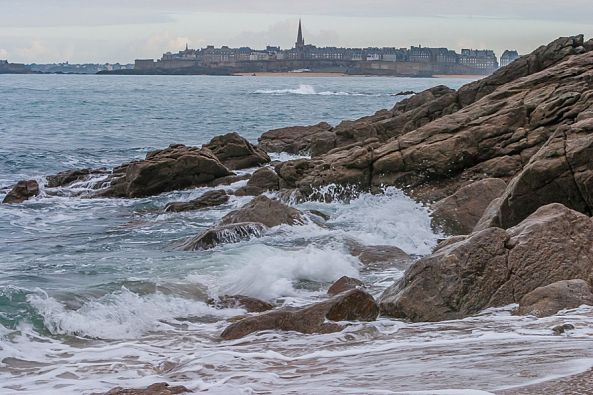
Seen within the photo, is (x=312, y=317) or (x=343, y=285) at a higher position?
(x=312, y=317)

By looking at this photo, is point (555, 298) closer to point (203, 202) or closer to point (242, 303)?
point (242, 303)

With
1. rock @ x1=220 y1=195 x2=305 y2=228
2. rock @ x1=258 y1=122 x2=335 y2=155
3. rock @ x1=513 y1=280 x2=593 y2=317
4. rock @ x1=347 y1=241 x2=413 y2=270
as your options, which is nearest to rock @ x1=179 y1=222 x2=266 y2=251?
rock @ x1=220 y1=195 x2=305 y2=228

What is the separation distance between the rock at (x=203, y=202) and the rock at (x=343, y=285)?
8.80 metres

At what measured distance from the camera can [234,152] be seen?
2675 cm

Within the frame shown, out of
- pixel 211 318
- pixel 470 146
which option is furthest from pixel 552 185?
pixel 470 146

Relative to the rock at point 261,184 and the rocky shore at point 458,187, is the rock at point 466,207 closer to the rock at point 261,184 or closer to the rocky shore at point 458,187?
the rocky shore at point 458,187

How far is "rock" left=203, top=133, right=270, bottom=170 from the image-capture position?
2652 cm

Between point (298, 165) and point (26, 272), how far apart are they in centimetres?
883

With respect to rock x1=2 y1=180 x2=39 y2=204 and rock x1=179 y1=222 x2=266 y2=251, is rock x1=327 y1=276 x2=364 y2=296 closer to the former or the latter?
rock x1=179 y1=222 x2=266 y2=251

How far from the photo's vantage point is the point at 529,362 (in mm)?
6359

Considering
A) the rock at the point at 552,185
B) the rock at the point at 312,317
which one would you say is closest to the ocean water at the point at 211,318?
the rock at the point at 312,317

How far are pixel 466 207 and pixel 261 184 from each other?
25.2ft

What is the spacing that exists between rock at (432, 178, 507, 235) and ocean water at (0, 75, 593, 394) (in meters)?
0.37

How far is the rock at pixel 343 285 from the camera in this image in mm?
11375
